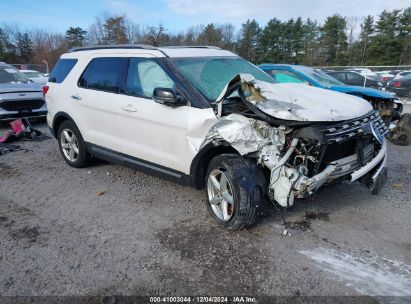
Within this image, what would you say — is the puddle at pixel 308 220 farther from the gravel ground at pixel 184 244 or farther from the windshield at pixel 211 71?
the windshield at pixel 211 71

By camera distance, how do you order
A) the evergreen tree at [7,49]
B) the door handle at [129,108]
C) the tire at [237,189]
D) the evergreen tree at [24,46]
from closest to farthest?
the tire at [237,189], the door handle at [129,108], the evergreen tree at [7,49], the evergreen tree at [24,46]

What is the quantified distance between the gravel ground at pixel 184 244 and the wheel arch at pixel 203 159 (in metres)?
0.44

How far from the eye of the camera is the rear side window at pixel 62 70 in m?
5.67

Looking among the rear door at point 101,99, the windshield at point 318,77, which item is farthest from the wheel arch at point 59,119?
the windshield at point 318,77

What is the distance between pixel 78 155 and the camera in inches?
226

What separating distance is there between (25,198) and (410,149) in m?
7.05

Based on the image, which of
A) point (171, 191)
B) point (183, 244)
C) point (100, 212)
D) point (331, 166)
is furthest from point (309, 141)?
point (100, 212)

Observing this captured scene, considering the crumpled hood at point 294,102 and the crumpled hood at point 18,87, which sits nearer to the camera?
the crumpled hood at point 294,102

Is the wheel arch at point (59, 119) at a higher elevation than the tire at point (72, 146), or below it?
higher

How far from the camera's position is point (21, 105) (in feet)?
29.9

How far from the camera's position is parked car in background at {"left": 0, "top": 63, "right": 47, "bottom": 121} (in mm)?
8820

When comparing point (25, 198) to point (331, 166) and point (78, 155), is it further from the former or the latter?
point (331, 166)

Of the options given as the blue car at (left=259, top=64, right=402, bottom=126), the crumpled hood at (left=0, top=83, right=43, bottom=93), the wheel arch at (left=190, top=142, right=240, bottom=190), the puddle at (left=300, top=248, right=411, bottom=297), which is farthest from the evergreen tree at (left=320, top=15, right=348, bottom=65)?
the puddle at (left=300, top=248, right=411, bottom=297)

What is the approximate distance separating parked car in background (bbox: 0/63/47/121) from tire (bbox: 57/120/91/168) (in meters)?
3.75
